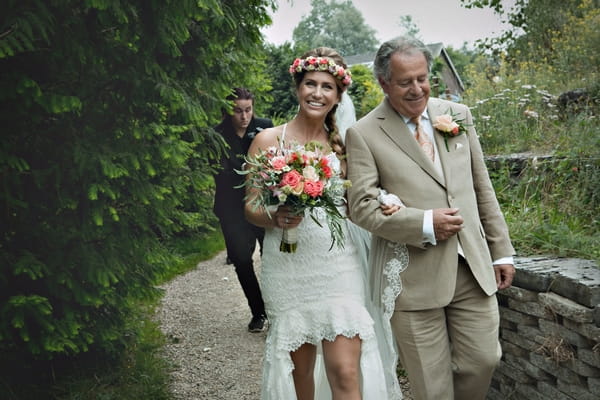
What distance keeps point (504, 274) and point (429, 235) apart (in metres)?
0.63

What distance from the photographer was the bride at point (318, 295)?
3.34 m

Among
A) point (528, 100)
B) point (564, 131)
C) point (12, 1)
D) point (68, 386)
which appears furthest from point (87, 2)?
point (528, 100)

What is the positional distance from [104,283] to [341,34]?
75.8 m

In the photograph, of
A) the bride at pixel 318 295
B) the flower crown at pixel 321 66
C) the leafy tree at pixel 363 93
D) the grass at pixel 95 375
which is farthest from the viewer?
the leafy tree at pixel 363 93

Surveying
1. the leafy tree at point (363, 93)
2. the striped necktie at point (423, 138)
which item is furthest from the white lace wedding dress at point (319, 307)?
the leafy tree at point (363, 93)

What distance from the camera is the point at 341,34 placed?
248 ft

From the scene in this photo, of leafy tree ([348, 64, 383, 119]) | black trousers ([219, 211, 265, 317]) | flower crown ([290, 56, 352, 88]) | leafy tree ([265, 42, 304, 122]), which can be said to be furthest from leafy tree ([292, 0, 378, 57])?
flower crown ([290, 56, 352, 88])

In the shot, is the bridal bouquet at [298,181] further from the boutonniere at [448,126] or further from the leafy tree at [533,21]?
the leafy tree at [533,21]

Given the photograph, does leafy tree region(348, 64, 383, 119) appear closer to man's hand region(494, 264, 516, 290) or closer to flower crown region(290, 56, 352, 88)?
flower crown region(290, 56, 352, 88)

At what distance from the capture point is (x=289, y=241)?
3432 mm

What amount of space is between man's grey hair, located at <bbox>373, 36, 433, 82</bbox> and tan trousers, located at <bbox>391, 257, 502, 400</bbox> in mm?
1150

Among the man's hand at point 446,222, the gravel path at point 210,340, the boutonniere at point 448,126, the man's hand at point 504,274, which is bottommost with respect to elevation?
the gravel path at point 210,340

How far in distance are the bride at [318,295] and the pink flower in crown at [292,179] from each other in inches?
8.5

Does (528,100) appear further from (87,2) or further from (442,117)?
(87,2)
